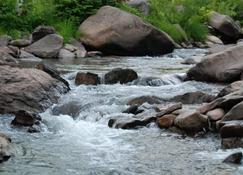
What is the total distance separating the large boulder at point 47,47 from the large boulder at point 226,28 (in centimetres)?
966

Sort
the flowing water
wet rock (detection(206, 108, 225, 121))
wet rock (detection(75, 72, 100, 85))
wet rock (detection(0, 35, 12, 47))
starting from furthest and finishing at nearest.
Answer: wet rock (detection(0, 35, 12, 47)) → wet rock (detection(75, 72, 100, 85)) → wet rock (detection(206, 108, 225, 121)) → the flowing water

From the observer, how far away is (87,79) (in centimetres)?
1484

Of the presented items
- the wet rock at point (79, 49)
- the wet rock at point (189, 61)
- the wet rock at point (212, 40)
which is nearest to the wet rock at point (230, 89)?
the wet rock at point (189, 61)

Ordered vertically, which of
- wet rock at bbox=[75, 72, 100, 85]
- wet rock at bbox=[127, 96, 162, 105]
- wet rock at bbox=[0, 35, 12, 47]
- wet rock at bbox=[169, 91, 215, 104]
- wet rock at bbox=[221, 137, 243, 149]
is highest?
wet rock at bbox=[221, 137, 243, 149]

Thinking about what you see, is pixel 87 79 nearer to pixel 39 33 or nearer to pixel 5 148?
pixel 5 148

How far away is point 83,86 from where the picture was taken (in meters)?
14.5

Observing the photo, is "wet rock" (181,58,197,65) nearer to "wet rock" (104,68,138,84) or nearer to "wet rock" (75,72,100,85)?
"wet rock" (104,68,138,84)

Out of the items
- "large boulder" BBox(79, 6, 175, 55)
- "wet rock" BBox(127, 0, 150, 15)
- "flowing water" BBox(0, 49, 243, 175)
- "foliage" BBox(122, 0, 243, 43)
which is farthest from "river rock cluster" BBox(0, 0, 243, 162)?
"wet rock" BBox(127, 0, 150, 15)

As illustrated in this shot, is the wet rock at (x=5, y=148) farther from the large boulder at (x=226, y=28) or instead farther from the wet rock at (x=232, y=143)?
the large boulder at (x=226, y=28)

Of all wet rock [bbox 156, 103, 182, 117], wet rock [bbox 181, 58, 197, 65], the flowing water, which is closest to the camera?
the flowing water

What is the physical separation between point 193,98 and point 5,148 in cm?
528

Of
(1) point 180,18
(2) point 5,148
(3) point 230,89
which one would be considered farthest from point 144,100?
(1) point 180,18

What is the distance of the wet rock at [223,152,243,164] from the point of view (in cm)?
866

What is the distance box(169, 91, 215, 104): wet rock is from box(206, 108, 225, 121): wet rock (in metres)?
1.76
